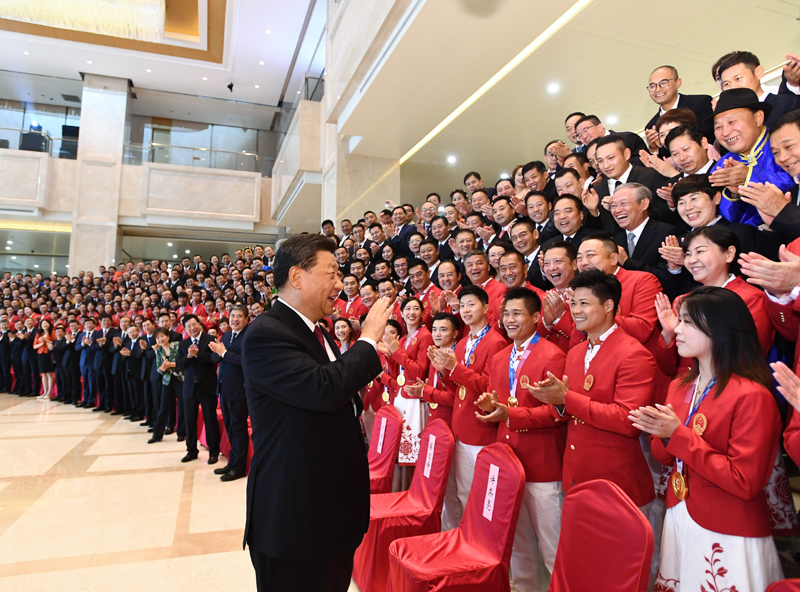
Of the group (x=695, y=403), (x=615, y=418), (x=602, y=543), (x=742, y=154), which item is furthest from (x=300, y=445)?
(x=742, y=154)

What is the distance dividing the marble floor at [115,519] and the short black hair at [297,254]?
2.04 metres

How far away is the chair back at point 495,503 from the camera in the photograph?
76.4 inches

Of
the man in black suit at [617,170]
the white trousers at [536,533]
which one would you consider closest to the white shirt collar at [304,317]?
the white trousers at [536,533]

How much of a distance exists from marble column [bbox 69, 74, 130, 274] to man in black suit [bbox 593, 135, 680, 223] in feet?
50.6

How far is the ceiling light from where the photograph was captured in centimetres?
550

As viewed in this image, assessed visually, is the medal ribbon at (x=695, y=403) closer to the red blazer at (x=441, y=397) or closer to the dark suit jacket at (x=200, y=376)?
the red blazer at (x=441, y=397)

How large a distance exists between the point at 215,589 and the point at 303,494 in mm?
1805

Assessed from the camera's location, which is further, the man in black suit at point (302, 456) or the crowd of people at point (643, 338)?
the crowd of people at point (643, 338)

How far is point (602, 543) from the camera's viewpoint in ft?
5.01

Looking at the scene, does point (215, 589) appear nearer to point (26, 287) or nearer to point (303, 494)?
point (303, 494)

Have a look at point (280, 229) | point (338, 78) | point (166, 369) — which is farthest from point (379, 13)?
point (280, 229)

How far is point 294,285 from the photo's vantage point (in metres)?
A: 1.56

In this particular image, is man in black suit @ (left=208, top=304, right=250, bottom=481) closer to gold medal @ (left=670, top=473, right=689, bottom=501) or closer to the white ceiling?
gold medal @ (left=670, top=473, right=689, bottom=501)

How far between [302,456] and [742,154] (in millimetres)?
2211
